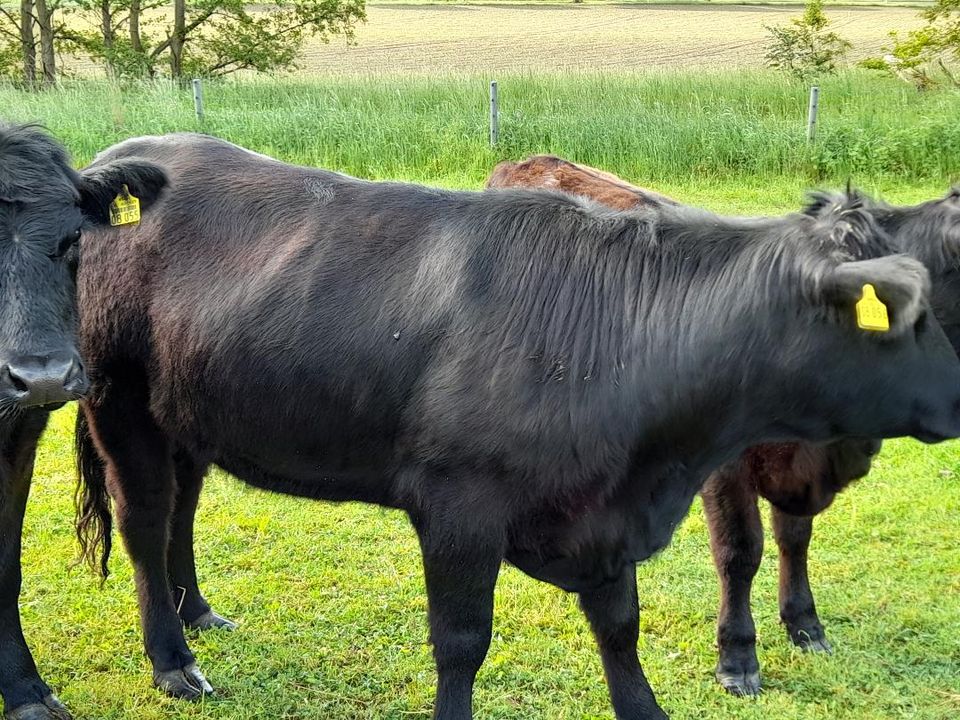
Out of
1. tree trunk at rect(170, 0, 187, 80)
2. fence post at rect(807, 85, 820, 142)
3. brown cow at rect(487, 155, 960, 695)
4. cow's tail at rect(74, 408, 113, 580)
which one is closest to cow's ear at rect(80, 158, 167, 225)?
cow's tail at rect(74, 408, 113, 580)

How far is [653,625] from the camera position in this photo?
5215 mm

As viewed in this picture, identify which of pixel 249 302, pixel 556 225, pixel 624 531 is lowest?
pixel 624 531

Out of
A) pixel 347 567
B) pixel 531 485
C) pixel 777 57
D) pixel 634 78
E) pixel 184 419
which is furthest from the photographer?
→ pixel 777 57

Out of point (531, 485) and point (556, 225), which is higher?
point (556, 225)

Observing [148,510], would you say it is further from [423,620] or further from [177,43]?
[177,43]

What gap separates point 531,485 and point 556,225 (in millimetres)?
1024

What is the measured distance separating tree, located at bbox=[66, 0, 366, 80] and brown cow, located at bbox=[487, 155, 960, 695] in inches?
1019

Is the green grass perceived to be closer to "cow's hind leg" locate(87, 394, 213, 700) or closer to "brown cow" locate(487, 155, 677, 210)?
"cow's hind leg" locate(87, 394, 213, 700)

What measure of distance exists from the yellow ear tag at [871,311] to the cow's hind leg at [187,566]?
314 cm

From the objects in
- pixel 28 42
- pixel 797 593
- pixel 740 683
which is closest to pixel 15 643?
pixel 740 683

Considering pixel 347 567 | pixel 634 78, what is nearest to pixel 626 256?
pixel 347 567

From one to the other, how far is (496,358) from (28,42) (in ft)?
94.3

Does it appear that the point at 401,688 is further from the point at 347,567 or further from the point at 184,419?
the point at 184,419

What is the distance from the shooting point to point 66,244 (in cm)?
409
